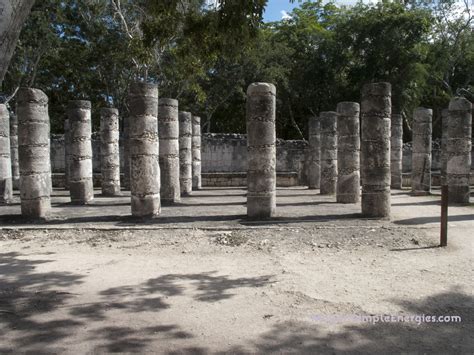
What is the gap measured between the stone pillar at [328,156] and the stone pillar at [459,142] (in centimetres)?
341

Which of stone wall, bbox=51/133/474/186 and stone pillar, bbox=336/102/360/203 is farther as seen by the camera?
stone wall, bbox=51/133/474/186

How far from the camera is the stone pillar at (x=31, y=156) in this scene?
934 cm

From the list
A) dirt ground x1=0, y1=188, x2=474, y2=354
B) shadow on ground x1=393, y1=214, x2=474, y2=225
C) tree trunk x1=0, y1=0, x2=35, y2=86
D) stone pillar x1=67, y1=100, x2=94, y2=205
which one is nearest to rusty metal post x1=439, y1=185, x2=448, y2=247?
dirt ground x1=0, y1=188, x2=474, y2=354

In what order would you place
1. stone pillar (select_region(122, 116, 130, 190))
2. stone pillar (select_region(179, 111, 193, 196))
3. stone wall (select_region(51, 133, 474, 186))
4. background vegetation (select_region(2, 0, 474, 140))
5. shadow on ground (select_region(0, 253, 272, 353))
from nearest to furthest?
shadow on ground (select_region(0, 253, 272, 353))
stone pillar (select_region(179, 111, 193, 196))
stone pillar (select_region(122, 116, 130, 190))
background vegetation (select_region(2, 0, 474, 140))
stone wall (select_region(51, 133, 474, 186))

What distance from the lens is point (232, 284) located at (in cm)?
516

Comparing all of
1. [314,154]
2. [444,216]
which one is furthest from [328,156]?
[444,216]

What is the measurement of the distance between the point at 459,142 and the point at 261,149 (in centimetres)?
683


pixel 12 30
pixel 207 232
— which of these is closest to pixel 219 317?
pixel 12 30

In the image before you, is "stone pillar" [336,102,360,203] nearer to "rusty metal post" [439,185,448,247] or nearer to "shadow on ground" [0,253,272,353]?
"rusty metal post" [439,185,448,247]

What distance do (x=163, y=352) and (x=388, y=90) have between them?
8.00 m

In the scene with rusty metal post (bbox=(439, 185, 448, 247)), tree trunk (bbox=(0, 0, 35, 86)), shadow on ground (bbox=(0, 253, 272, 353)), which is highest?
tree trunk (bbox=(0, 0, 35, 86))

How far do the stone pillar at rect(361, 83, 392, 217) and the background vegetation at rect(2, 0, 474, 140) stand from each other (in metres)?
8.34

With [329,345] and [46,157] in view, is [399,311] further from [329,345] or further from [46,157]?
[46,157]

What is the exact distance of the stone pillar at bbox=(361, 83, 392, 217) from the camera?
926cm
